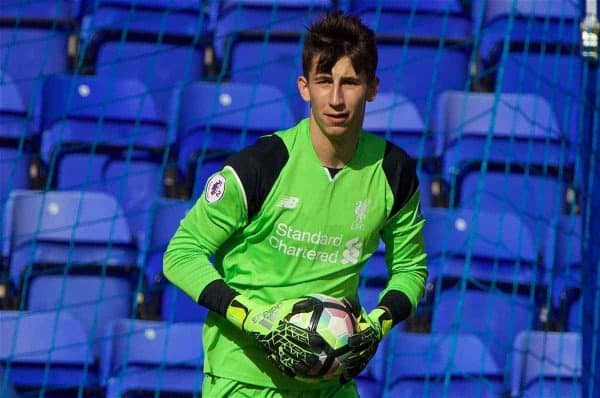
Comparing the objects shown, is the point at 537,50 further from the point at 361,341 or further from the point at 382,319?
the point at 361,341

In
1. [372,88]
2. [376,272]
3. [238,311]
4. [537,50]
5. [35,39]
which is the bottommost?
[238,311]

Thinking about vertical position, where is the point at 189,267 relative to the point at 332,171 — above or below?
below

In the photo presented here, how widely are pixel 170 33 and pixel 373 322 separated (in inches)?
148

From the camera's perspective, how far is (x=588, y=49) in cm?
489

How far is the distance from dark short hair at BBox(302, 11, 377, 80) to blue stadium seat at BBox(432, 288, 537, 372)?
2.61 meters

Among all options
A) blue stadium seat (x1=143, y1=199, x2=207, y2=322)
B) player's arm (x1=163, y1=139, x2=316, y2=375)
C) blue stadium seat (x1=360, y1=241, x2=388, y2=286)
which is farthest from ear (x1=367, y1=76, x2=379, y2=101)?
A: blue stadium seat (x1=143, y1=199, x2=207, y2=322)

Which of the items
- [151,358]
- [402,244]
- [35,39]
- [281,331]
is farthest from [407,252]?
[35,39]

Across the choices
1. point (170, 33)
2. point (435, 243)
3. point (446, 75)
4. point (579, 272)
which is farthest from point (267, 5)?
point (579, 272)

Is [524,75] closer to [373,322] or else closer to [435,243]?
[435,243]

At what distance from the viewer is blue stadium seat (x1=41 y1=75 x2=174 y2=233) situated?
6148 mm

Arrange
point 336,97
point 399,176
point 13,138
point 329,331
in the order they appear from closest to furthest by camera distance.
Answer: point 329,331, point 336,97, point 399,176, point 13,138

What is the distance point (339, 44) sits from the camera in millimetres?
3127

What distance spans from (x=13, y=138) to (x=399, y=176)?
3326 mm

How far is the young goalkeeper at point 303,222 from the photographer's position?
3.13m
